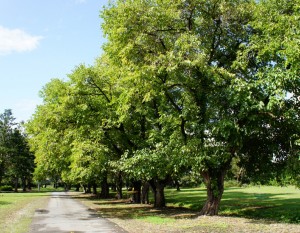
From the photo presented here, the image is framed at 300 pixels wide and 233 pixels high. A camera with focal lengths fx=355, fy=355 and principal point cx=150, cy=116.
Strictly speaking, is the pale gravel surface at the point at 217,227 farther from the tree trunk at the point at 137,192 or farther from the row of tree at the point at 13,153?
the row of tree at the point at 13,153

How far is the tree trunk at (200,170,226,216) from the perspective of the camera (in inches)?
784

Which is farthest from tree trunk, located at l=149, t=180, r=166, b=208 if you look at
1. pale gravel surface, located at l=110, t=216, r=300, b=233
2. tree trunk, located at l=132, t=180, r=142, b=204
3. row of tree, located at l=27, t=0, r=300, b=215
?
pale gravel surface, located at l=110, t=216, r=300, b=233

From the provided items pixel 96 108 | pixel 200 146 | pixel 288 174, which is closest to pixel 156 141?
pixel 200 146

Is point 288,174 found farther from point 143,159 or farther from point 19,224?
point 19,224

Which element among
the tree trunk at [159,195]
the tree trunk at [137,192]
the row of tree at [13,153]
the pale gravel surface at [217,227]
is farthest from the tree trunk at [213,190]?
the row of tree at [13,153]

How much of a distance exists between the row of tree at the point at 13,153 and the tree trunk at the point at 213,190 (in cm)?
7405

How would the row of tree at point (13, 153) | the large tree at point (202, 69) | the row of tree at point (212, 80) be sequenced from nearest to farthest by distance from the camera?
the row of tree at point (212, 80)
the large tree at point (202, 69)
the row of tree at point (13, 153)

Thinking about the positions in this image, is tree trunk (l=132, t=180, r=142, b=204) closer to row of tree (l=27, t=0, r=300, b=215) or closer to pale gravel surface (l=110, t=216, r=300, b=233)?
row of tree (l=27, t=0, r=300, b=215)

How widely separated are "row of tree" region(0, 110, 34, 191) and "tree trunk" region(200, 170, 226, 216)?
243ft

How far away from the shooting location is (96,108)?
26.3m

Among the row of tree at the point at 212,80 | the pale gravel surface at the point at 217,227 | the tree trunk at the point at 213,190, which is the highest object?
the row of tree at the point at 212,80

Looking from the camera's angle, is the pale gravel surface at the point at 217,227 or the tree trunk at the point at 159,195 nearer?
the pale gravel surface at the point at 217,227

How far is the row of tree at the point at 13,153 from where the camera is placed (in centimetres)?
8831

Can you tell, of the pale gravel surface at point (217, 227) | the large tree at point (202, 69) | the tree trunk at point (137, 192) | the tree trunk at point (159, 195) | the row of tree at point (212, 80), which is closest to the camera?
the pale gravel surface at point (217, 227)
